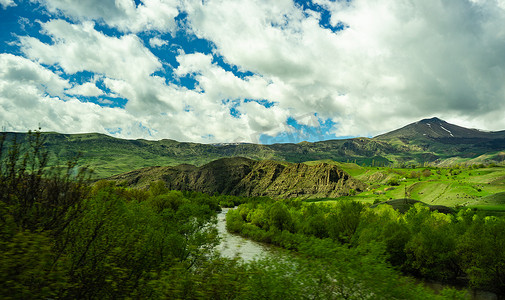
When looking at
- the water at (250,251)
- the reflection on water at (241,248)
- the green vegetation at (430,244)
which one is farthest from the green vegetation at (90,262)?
the reflection on water at (241,248)

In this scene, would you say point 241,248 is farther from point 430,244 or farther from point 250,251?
point 430,244

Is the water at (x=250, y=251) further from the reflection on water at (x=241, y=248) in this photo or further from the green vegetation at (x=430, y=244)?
the green vegetation at (x=430, y=244)

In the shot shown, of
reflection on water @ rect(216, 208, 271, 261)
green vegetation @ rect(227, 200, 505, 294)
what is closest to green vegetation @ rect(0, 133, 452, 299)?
green vegetation @ rect(227, 200, 505, 294)

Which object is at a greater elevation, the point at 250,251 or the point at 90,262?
the point at 90,262

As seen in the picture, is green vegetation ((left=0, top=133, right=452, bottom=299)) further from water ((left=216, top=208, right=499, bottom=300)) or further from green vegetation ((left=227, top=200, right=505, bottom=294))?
water ((left=216, top=208, right=499, bottom=300))

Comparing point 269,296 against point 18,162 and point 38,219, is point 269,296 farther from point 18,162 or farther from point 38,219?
point 18,162

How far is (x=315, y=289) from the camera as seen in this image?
55.5ft

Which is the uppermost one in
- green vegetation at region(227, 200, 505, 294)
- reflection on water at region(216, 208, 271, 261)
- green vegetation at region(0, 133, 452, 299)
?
green vegetation at region(0, 133, 452, 299)

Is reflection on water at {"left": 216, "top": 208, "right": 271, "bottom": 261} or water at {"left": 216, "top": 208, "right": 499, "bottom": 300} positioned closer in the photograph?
water at {"left": 216, "top": 208, "right": 499, "bottom": 300}

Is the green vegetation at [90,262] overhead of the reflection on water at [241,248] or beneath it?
overhead

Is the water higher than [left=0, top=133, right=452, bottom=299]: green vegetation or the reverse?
the reverse

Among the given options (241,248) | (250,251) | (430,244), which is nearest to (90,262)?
(250,251)

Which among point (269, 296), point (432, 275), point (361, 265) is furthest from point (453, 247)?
point (269, 296)

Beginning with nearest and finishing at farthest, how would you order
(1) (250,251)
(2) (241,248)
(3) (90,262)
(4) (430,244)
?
(3) (90,262), (4) (430,244), (1) (250,251), (2) (241,248)
